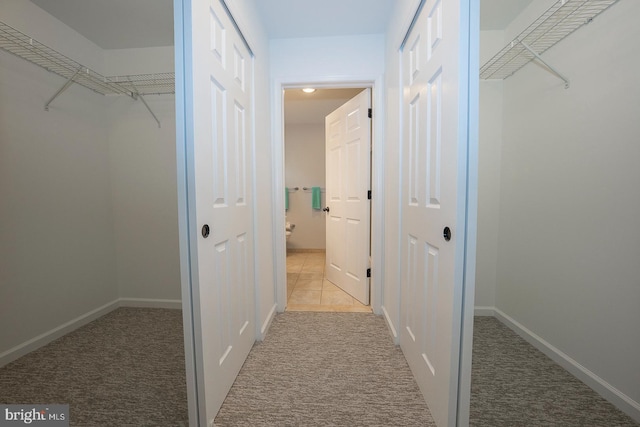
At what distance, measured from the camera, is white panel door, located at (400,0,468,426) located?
86 cm

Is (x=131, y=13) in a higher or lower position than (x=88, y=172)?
higher

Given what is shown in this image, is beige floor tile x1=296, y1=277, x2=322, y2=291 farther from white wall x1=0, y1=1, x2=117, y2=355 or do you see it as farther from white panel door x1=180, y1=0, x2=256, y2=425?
white wall x1=0, y1=1, x2=117, y2=355

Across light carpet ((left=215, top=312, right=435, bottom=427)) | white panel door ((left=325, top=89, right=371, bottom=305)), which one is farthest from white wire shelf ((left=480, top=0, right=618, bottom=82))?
light carpet ((left=215, top=312, right=435, bottom=427))

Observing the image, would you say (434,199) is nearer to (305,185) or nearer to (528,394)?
(528,394)

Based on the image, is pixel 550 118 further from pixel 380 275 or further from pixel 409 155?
pixel 380 275

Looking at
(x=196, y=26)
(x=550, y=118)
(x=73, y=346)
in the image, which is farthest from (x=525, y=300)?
(x=73, y=346)

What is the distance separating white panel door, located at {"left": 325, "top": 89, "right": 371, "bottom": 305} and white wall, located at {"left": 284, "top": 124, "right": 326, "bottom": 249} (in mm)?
1612

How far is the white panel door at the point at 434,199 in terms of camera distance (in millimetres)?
855

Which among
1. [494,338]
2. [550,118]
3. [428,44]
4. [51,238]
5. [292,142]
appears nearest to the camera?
[428,44]

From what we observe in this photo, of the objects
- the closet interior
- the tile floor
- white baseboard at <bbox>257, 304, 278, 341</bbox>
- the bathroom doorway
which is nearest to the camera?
the closet interior

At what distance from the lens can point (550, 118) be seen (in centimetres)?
134

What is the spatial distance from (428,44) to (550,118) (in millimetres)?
920

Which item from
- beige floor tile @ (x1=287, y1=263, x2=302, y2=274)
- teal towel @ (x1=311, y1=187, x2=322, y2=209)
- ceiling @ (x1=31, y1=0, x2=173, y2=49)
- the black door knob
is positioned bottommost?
beige floor tile @ (x1=287, y1=263, x2=302, y2=274)

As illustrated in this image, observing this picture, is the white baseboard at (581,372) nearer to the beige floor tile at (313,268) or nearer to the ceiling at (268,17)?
the ceiling at (268,17)
